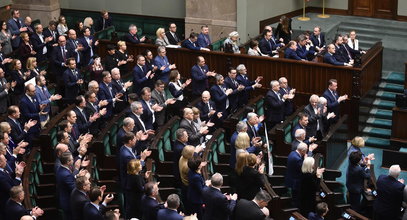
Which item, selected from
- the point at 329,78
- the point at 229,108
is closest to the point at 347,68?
the point at 329,78

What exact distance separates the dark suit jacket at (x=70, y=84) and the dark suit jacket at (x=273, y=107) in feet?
10.4

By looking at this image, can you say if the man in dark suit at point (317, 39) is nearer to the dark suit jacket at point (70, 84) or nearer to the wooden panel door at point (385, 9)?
the wooden panel door at point (385, 9)

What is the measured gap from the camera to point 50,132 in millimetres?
10133

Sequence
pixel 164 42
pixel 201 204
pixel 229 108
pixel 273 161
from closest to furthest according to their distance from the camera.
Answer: pixel 201 204 → pixel 273 161 → pixel 229 108 → pixel 164 42

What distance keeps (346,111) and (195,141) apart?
3.98 meters

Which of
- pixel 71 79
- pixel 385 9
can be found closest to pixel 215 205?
pixel 71 79

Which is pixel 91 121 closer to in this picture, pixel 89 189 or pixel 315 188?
pixel 89 189

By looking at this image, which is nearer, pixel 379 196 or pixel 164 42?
pixel 379 196

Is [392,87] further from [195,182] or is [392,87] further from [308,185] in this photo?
[195,182]

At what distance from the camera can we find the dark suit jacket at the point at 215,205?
792 centimetres

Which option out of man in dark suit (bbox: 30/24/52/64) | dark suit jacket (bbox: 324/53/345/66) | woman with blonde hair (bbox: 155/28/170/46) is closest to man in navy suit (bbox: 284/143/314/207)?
dark suit jacket (bbox: 324/53/345/66)

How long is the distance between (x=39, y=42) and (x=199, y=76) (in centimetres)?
371

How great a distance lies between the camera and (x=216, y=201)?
7.92 meters

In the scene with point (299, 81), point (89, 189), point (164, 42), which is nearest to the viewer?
point (89, 189)
